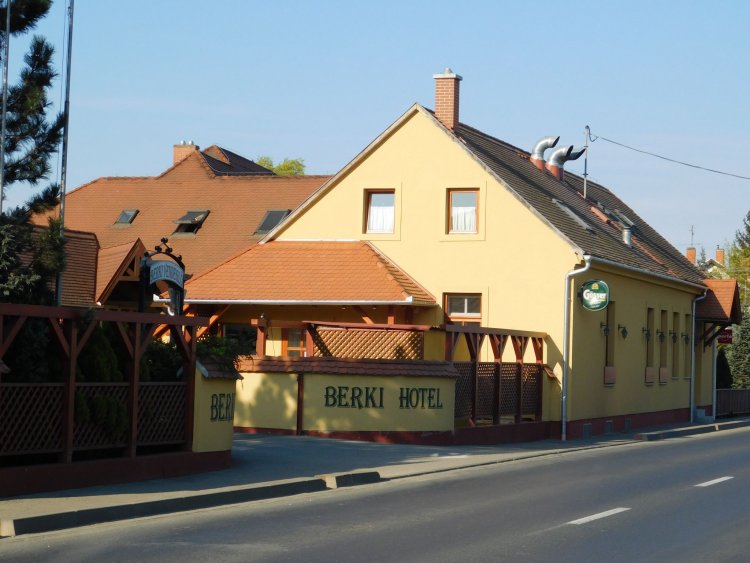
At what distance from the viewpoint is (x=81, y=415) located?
13.9m

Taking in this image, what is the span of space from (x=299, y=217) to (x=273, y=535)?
770 inches

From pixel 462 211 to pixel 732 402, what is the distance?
1797 centimetres

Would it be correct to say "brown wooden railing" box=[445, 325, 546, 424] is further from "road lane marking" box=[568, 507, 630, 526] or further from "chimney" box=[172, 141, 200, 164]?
"chimney" box=[172, 141, 200, 164]

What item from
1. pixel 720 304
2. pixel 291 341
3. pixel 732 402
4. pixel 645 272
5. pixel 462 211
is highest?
pixel 462 211

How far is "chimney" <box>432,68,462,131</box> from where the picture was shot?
30219 millimetres

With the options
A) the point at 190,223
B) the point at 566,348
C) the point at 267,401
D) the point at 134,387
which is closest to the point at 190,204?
the point at 190,223

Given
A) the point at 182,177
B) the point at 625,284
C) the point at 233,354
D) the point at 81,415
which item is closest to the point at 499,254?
the point at 625,284

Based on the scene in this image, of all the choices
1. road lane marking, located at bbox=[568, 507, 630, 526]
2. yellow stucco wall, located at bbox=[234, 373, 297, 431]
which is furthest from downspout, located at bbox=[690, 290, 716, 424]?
road lane marking, located at bbox=[568, 507, 630, 526]

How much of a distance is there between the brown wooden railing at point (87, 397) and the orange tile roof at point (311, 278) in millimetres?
11019

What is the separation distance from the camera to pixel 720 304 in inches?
1470

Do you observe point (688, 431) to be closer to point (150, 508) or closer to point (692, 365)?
point (692, 365)

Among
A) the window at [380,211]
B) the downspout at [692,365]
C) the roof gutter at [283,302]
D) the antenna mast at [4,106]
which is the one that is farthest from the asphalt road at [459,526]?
the downspout at [692,365]

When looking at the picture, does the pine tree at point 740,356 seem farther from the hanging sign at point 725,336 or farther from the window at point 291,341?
the window at point 291,341

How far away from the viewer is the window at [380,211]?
2936 centimetres
